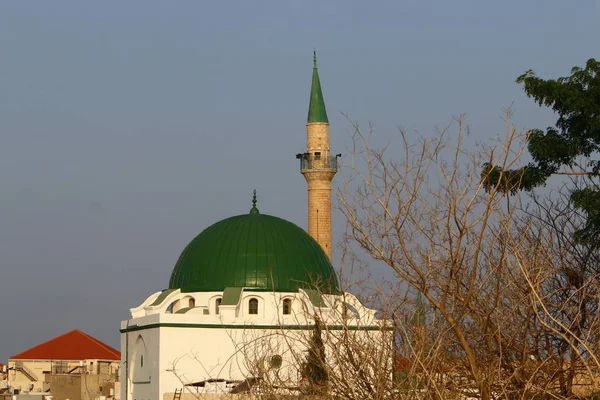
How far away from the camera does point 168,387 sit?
1351 inches

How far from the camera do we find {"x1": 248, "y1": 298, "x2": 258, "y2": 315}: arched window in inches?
1395

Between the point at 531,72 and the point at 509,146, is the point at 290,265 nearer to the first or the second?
the point at 531,72

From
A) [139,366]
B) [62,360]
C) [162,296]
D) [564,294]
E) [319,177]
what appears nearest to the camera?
[564,294]

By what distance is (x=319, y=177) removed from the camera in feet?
144

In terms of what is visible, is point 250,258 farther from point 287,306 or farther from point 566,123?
point 566,123

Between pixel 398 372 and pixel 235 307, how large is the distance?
23597 millimetres

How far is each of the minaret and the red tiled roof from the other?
27125 mm

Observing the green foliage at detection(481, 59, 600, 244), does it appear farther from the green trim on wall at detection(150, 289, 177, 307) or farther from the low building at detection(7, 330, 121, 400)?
the low building at detection(7, 330, 121, 400)

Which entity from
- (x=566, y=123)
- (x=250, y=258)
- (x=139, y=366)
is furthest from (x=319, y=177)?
(x=566, y=123)

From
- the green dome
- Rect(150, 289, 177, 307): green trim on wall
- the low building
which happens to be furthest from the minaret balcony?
the low building

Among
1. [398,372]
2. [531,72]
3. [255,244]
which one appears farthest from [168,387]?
[398,372]

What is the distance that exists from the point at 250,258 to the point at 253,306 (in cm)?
153

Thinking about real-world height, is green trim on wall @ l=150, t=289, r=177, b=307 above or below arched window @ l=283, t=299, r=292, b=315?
above

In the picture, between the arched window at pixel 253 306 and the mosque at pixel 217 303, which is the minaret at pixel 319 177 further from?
the arched window at pixel 253 306
